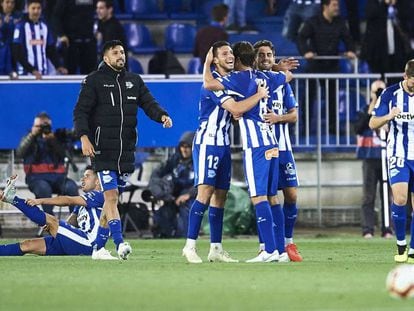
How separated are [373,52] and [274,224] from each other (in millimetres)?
9734

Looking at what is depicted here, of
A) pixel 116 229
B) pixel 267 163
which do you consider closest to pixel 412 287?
pixel 267 163

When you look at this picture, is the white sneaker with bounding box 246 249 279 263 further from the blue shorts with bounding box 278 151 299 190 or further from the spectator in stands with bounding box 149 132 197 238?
the spectator in stands with bounding box 149 132 197 238

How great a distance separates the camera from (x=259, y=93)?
14.0 metres

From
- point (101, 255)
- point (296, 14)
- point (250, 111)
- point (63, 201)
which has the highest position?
point (296, 14)

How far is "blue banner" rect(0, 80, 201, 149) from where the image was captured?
856 inches

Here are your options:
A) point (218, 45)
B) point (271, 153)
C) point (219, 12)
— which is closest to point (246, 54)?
point (218, 45)

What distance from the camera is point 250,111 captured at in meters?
14.2

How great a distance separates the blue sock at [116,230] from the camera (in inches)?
573

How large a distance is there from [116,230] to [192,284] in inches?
132

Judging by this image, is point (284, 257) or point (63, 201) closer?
point (284, 257)

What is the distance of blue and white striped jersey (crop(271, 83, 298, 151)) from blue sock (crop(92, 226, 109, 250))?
85.3 inches

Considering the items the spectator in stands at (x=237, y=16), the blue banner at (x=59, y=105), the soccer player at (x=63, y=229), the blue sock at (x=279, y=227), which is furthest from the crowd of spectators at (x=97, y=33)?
the blue sock at (x=279, y=227)

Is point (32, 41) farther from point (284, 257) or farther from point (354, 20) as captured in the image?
point (284, 257)

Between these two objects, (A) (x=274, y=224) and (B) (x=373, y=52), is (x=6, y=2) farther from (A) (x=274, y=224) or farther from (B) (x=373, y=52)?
(A) (x=274, y=224)
